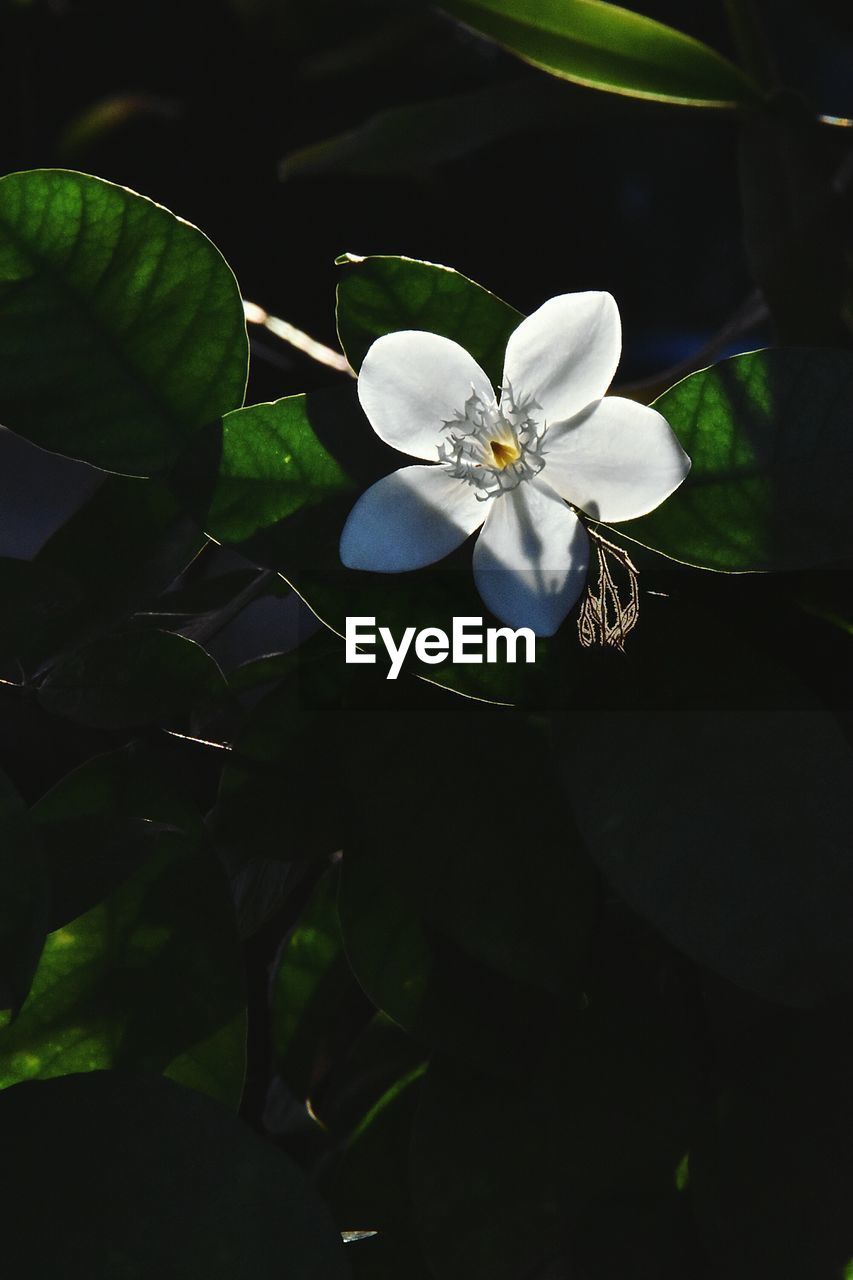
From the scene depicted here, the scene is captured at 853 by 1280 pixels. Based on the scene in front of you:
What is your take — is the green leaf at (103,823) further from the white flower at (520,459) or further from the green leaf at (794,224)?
the green leaf at (794,224)

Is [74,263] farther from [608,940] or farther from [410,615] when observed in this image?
[608,940]

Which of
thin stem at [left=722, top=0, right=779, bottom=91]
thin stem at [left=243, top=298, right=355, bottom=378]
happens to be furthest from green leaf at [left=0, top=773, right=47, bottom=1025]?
thin stem at [left=722, top=0, right=779, bottom=91]

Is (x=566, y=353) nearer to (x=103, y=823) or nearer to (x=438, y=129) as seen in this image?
(x=103, y=823)

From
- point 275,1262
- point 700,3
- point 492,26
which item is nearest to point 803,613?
point 275,1262

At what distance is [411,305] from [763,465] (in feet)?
0.35

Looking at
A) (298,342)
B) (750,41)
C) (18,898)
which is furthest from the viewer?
(750,41)

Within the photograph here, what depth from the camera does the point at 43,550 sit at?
0.41 metres

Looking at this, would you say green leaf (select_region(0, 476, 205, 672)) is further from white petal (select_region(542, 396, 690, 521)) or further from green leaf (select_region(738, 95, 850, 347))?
green leaf (select_region(738, 95, 850, 347))

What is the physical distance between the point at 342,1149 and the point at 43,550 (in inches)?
9.7

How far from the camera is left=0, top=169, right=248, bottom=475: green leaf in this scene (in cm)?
34

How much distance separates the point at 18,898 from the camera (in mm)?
300

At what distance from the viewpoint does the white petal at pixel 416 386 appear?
31 cm

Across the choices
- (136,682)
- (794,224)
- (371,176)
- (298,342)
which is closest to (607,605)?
(136,682)

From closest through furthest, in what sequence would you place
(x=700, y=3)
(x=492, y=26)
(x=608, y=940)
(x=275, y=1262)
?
1. (x=275, y=1262)
2. (x=608, y=940)
3. (x=492, y=26)
4. (x=700, y=3)
